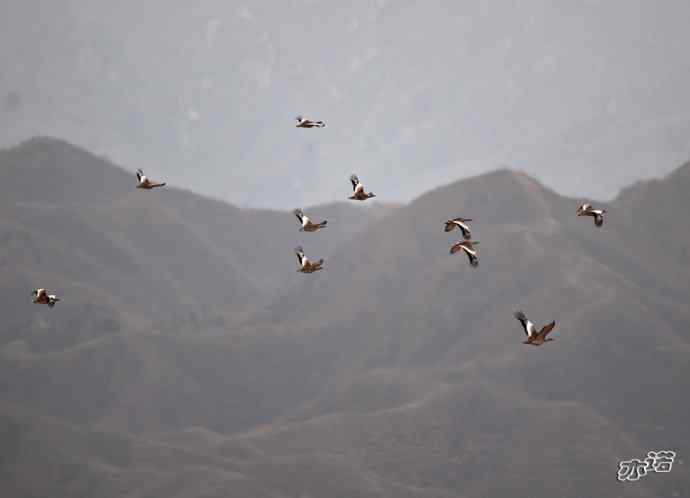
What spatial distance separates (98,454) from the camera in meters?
128

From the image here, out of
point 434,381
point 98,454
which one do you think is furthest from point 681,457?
point 98,454

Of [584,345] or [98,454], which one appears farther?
[584,345]

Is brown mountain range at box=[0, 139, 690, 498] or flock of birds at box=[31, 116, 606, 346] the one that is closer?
flock of birds at box=[31, 116, 606, 346]

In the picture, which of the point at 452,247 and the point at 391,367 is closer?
the point at 452,247

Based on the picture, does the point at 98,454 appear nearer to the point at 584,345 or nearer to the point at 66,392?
the point at 66,392

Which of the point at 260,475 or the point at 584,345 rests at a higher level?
the point at 584,345

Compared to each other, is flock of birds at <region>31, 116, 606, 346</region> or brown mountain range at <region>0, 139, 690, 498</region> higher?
brown mountain range at <region>0, 139, 690, 498</region>

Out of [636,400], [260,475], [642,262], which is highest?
[642,262]

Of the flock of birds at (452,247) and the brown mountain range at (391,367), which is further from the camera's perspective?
the brown mountain range at (391,367)

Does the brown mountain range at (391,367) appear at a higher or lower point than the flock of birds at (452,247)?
higher

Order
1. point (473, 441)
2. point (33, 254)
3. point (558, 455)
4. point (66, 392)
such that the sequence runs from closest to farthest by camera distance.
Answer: point (558, 455) < point (473, 441) < point (66, 392) < point (33, 254)

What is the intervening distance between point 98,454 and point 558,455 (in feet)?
154

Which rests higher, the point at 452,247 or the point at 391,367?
the point at 391,367

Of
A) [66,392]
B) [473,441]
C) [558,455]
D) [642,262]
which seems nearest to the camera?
[558,455]
